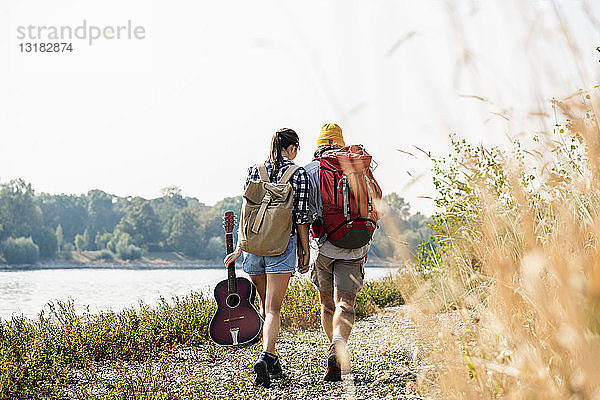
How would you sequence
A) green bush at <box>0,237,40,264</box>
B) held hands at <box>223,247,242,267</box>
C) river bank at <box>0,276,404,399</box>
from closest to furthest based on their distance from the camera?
river bank at <box>0,276,404,399</box> < held hands at <box>223,247,242,267</box> < green bush at <box>0,237,40,264</box>

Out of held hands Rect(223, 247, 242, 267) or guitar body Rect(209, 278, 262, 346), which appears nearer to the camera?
held hands Rect(223, 247, 242, 267)

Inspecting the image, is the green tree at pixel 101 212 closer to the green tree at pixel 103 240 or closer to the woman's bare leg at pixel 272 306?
the green tree at pixel 103 240

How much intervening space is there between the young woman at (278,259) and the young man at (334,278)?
10 cm

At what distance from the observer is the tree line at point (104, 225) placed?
197ft

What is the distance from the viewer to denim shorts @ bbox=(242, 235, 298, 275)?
14.6 ft

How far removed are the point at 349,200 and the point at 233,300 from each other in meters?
1.92

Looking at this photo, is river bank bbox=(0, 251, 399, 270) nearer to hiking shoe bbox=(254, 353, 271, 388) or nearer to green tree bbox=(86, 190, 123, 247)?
green tree bbox=(86, 190, 123, 247)

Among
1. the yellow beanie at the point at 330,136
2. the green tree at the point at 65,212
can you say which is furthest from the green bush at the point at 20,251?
the yellow beanie at the point at 330,136

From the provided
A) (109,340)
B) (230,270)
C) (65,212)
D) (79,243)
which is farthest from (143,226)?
(230,270)

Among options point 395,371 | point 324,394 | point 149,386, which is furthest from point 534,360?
point 149,386

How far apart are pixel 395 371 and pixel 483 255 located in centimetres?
301

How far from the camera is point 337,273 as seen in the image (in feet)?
14.8

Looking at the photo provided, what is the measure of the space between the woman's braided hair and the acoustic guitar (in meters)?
1.37

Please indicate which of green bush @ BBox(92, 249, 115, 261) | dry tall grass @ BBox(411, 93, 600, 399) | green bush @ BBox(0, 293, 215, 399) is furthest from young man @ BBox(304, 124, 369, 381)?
green bush @ BBox(92, 249, 115, 261)
